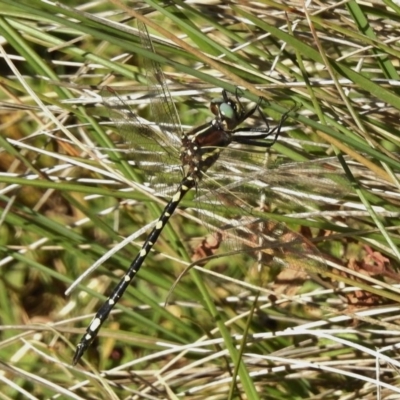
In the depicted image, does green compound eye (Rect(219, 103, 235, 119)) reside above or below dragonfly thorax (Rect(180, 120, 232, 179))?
above

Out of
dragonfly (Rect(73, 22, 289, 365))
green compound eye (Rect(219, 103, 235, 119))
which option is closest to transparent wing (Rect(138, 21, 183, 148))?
dragonfly (Rect(73, 22, 289, 365))

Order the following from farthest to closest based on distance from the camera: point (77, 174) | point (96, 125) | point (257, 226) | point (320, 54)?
point (77, 174) < point (96, 125) < point (257, 226) < point (320, 54)

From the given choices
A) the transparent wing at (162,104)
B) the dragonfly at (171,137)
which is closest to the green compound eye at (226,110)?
the dragonfly at (171,137)

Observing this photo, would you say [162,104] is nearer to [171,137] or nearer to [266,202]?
[171,137]

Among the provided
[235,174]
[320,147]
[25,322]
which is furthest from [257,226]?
[25,322]

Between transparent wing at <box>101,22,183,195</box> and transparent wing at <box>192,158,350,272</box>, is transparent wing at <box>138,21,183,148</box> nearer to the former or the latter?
transparent wing at <box>101,22,183,195</box>

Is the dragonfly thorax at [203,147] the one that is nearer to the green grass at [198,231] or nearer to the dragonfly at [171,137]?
the dragonfly at [171,137]

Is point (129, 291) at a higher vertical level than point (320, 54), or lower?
lower

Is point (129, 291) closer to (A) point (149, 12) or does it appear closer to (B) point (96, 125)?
(B) point (96, 125)
